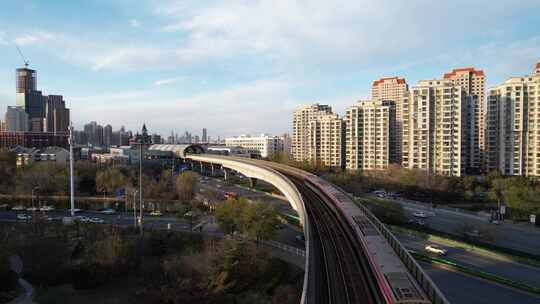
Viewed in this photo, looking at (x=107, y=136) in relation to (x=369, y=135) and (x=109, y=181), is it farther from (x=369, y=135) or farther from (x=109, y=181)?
(x=369, y=135)

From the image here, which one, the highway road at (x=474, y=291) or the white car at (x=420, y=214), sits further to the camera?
the white car at (x=420, y=214)

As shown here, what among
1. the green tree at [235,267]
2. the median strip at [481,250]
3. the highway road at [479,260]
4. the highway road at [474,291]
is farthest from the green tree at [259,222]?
the median strip at [481,250]

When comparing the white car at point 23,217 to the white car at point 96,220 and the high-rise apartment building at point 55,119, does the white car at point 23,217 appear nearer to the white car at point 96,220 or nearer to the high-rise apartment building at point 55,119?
the white car at point 96,220

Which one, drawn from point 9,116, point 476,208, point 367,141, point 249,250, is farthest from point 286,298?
point 9,116

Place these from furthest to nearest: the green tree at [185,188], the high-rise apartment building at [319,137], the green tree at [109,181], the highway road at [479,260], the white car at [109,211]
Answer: the high-rise apartment building at [319,137]
the green tree at [109,181]
the green tree at [185,188]
the white car at [109,211]
the highway road at [479,260]

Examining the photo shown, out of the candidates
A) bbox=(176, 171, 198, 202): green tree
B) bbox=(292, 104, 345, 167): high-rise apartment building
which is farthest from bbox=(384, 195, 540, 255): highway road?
bbox=(292, 104, 345, 167): high-rise apartment building

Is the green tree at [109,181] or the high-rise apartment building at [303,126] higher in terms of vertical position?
the high-rise apartment building at [303,126]
